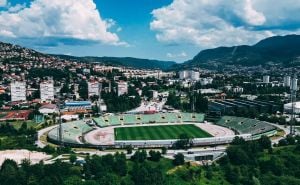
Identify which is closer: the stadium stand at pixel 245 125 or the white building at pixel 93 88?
the stadium stand at pixel 245 125

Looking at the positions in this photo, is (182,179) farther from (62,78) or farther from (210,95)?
(62,78)

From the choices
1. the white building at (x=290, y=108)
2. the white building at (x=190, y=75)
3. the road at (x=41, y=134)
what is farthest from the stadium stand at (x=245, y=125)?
the white building at (x=190, y=75)

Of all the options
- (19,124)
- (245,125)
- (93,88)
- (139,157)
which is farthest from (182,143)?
(93,88)

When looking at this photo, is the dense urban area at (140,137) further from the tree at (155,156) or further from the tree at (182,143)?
the tree at (182,143)

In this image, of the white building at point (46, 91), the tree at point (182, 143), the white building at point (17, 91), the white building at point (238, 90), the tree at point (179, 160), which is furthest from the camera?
the white building at point (238, 90)

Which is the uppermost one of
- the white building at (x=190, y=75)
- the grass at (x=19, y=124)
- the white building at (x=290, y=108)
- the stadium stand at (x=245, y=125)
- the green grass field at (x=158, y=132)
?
the white building at (x=190, y=75)

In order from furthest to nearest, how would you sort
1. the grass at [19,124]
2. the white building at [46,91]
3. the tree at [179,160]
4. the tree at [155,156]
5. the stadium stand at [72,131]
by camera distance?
1. the white building at [46,91]
2. the grass at [19,124]
3. the stadium stand at [72,131]
4. the tree at [155,156]
5. the tree at [179,160]

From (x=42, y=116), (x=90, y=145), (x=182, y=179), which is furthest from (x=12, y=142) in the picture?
(x=182, y=179)
